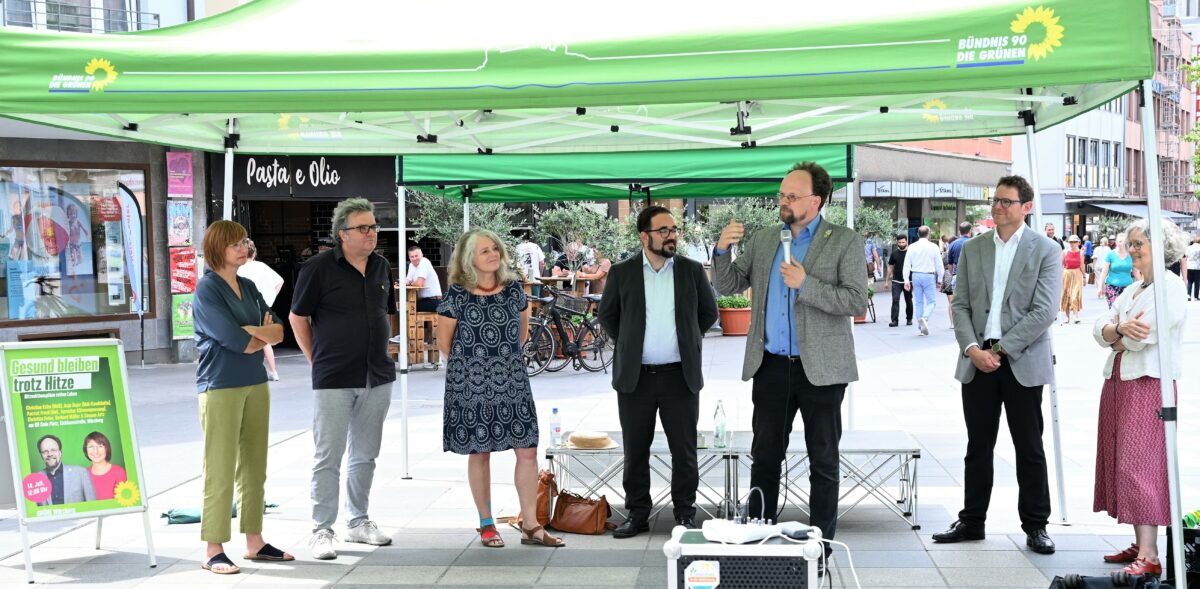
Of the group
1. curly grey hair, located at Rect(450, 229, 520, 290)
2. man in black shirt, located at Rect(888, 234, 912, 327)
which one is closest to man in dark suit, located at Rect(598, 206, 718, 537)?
curly grey hair, located at Rect(450, 229, 520, 290)

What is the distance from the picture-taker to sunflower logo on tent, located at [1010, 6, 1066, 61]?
13.9 ft

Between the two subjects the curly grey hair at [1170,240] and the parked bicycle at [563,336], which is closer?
the curly grey hair at [1170,240]

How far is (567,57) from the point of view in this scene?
464 cm

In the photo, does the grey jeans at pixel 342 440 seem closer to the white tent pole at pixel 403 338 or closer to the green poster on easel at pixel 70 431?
the green poster on easel at pixel 70 431

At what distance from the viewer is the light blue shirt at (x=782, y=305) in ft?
17.6

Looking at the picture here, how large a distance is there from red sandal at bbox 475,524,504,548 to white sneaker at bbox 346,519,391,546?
51 cm

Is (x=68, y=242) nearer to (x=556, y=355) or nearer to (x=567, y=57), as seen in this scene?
(x=556, y=355)

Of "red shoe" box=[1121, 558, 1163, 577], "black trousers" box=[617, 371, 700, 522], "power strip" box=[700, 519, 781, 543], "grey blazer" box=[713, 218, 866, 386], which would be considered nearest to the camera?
"power strip" box=[700, 519, 781, 543]

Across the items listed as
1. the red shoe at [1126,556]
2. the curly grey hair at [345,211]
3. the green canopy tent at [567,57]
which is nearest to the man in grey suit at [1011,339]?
the red shoe at [1126,556]

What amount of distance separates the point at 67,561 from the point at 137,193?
11462mm

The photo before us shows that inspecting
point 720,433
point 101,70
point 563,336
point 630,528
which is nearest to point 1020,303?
point 720,433

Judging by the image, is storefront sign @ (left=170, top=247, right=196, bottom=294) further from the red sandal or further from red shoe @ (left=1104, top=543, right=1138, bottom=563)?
red shoe @ (left=1104, top=543, right=1138, bottom=563)

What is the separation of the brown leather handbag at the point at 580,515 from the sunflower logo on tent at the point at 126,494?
84.2 inches

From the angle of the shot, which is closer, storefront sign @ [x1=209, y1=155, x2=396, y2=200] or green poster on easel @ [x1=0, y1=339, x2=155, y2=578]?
green poster on easel @ [x1=0, y1=339, x2=155, y2=578]
